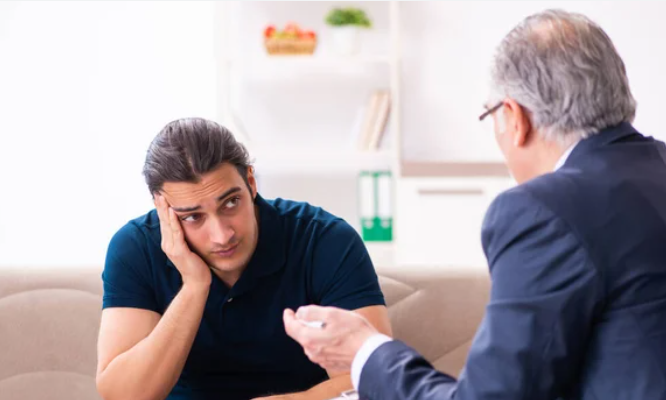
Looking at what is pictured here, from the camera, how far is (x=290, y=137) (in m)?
4.46

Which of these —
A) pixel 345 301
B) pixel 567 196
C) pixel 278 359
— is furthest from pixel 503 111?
pixel 278 359

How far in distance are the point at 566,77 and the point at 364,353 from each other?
17.6 inches

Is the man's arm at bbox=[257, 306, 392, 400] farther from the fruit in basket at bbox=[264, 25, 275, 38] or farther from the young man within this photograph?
the fruit in basket at bbox=[264, 25, 275, 38]

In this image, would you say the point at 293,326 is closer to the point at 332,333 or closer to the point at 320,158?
the point at 332,333

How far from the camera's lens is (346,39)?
4156mm

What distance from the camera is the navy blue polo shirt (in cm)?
190

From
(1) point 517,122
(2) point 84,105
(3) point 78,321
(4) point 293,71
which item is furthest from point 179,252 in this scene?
(2) point 84,105

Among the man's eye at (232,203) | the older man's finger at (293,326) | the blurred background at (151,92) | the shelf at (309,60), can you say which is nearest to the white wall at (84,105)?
the blurred background at (151,92)

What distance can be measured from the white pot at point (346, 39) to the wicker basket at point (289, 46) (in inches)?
4.4

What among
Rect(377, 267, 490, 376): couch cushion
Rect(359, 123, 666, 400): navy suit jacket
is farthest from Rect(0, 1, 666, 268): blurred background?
Rect(359, 123, 666, 400): navy suit jacket

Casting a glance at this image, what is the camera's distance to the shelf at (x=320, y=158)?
415 centimetres

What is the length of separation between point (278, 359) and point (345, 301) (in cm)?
19

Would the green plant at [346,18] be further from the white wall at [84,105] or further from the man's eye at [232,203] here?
the man's eye at [232,203]

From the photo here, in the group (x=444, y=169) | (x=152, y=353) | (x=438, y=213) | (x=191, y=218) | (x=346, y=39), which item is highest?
(x=346, y=39)
